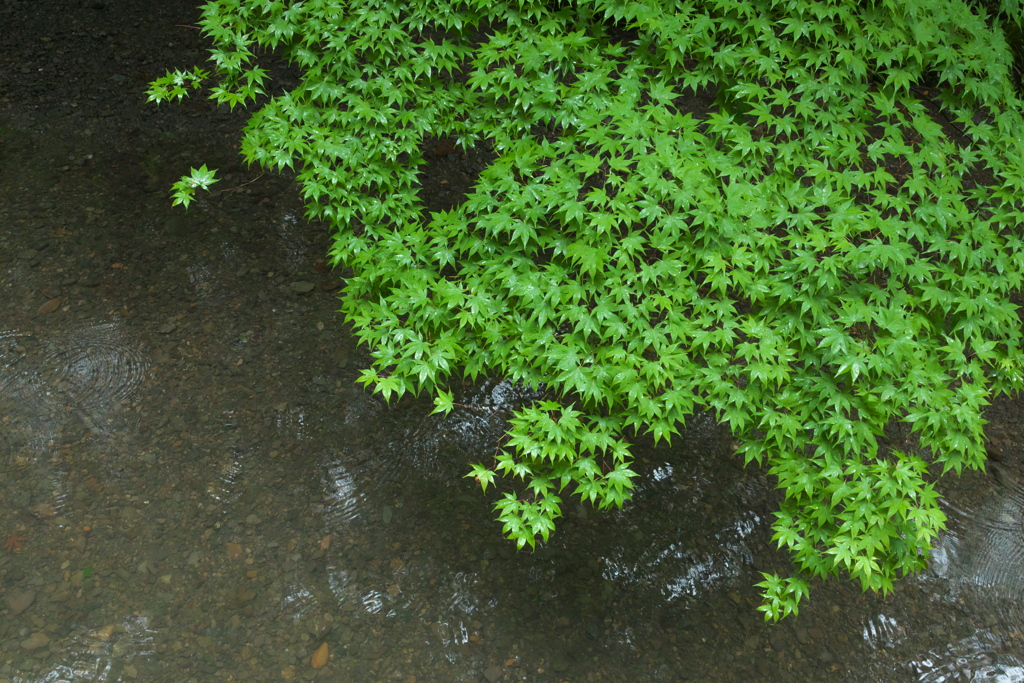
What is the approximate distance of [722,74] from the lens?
2598mm

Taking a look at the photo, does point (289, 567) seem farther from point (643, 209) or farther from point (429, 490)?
point (643, 209)

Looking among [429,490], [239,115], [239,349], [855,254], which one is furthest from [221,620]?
[239,115]

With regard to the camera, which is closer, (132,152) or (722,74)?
(722,74)

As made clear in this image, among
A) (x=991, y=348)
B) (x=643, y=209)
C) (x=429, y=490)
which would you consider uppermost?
(x=991, y=348)

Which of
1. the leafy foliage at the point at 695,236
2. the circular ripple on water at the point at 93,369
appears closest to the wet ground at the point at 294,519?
the circular ripple on water at the point at 93,369

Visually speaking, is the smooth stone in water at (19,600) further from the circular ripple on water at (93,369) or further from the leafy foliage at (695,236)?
the leafy foliage at (695,236)

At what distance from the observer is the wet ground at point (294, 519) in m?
3.20

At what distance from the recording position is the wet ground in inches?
126

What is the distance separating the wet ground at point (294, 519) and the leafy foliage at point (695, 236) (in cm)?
111

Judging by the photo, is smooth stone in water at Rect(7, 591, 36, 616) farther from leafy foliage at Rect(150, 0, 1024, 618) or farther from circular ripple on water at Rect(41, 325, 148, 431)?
leafy foliage at Rect(150, 0, 1024, 618)

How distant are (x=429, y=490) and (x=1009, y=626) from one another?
325cm

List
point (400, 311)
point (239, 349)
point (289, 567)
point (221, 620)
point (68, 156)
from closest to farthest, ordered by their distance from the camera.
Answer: point (400, 311)
point (221, 620)
point (289, 567)
point (239, 349)
point (68, 156)

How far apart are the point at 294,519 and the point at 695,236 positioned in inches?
99.6

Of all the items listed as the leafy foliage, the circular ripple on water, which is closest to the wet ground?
the circular ripple on water
